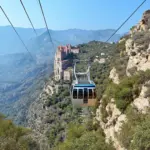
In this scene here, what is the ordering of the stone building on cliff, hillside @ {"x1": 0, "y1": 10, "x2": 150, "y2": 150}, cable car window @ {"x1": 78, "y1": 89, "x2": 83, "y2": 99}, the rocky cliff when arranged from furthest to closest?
the stone building on cliff
cable car window @ {"x1": 78, "y1": 89, "x2": 83, "y2": 99}
the rocky cliff
hillside @ {"x1": 0, "y1": 10, "x2": 150, "y2": 150}

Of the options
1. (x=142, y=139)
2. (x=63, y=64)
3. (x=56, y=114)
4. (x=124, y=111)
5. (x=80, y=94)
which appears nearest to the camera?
(x=142, y=139)

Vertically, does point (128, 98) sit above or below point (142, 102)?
above

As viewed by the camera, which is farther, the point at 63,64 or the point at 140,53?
the point at 63,64

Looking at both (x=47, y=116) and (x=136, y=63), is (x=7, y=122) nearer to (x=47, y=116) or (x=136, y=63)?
(x=136, y=63)

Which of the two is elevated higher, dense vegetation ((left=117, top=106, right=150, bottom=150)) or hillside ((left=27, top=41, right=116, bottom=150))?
dense vegetation ((left=117, top=106, right=150, bottom=150))

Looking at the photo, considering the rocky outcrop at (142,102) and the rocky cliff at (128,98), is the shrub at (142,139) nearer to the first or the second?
the rocky cliff at (128,98)

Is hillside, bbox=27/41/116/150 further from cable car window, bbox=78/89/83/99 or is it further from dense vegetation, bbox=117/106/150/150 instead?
dense vegetation, bbox=117/106/150/150

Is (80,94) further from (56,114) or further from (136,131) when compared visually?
(56,114)

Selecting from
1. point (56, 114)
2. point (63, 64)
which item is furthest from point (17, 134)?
point (63, 64)

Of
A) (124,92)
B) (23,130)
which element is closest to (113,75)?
(124,92)

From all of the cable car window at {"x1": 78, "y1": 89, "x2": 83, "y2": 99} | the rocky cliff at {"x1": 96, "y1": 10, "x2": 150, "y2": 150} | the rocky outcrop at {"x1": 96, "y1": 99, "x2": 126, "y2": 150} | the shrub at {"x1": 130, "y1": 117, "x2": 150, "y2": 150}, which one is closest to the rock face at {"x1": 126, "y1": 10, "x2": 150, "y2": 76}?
the rocky cliff at {"x1": 96, "y1": 10, "x2": 150, "y2": 150}

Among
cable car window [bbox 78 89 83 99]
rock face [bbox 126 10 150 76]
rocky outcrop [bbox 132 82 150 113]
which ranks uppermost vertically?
rock face [bbox 126 10 150 76]
